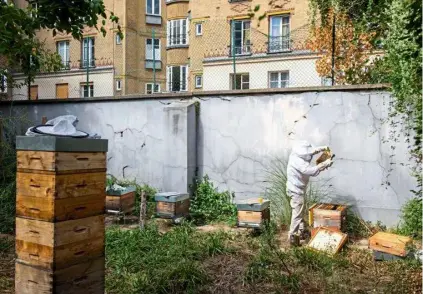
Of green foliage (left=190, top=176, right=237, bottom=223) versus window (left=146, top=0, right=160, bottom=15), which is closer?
green foliage (left=190, top=176, right=237, bottom=223)

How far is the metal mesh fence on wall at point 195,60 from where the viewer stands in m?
17.4

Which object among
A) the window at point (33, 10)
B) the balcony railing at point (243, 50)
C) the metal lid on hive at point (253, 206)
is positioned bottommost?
the metal lid on hive at point (253, 206)

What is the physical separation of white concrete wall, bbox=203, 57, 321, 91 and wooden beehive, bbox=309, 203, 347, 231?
1149cm

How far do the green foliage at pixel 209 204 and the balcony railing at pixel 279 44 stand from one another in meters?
12.6

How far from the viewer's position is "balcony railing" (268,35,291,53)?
62.4 ft

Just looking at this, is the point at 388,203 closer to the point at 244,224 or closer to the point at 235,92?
the point at 244,224

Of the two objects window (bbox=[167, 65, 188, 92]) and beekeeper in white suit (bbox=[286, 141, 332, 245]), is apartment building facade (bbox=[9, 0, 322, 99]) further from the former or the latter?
beekeeper in white suit (bbox=[286, 141, 332, 245])

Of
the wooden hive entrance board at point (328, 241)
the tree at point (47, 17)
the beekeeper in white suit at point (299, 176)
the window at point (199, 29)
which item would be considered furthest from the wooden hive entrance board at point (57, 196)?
the window at point (199, 29)

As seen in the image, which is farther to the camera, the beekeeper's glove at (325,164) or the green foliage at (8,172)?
the green foliage at (8,172)

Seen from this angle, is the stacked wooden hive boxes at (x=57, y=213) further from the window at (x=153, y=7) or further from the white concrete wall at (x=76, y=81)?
the window at (x=153, y=7)

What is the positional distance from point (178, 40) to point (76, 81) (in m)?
7.09

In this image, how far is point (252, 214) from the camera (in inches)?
236

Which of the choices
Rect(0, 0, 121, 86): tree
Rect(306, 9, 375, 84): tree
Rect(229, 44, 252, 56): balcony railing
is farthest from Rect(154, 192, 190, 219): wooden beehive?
Rect(229, 44, 252, 56): balcony railing

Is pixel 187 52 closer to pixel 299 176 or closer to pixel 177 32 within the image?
pixel 177 32
